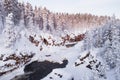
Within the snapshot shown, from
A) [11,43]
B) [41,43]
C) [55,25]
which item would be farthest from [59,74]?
[55,25]

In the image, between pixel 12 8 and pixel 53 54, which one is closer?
pixel 53 54

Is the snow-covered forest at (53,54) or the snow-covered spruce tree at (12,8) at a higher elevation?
the snow-covered spruce tree at (12,8)

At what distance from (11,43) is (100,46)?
2633 cm

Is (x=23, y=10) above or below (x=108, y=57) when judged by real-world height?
above

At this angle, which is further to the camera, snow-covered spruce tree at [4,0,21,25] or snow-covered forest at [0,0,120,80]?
snow-covered spruce tree at [4,0,21,25]

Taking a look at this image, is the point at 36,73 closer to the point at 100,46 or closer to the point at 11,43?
the point at 100,46

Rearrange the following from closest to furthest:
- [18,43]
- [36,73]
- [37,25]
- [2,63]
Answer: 1. [36,73]
2. [2,63]
3. [18,43]
4. [37,25]

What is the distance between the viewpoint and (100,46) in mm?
64188

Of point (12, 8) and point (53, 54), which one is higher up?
point (12, 8)

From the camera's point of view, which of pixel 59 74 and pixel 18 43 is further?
pixel 18 43

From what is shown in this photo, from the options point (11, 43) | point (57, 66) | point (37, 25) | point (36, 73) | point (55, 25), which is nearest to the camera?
point (36, 73)

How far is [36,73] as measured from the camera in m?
44.0

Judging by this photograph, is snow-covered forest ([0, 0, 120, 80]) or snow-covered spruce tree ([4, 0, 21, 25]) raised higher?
snow-covered spruce tree ([4, 0, 21, 25])

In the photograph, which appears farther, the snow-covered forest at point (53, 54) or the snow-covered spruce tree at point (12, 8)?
the snow-covered spruce tree at point (12, 8)
